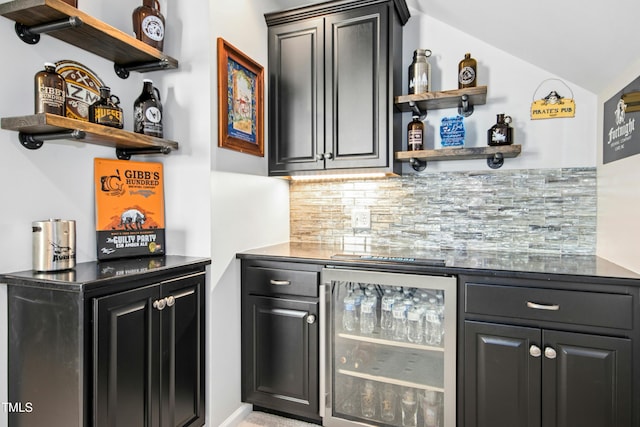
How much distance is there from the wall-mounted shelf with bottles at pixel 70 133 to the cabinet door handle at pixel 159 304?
2.40ft

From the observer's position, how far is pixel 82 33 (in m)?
1.56

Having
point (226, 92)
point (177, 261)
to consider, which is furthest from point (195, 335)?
point (226, 92)

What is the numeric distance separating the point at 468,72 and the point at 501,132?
39 centimetres

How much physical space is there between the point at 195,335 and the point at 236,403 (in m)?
0.57

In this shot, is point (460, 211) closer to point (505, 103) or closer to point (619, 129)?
point (505, 103)

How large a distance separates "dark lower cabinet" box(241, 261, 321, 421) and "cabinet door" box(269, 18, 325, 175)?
0.71 metres

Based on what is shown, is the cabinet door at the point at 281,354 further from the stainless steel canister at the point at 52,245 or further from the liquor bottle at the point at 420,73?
the liquor bottle at the point at 420,73

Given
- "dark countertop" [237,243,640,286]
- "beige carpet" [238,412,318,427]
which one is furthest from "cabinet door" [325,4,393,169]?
"beige carpet" [238,412,318,427]

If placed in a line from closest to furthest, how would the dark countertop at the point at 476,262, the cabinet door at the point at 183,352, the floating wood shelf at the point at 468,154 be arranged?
1. the dark countertop at the point at 476,262
2. the cabinet door at the point at 183,352
3. the floating wood shelf at the point at 468,154

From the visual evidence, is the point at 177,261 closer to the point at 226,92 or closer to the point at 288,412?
the point at 226,92

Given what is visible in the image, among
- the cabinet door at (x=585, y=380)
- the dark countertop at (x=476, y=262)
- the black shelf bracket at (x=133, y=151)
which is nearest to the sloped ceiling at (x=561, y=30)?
the dark countertop at (x=476, y=262)

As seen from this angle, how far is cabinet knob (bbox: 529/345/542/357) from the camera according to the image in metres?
1.57

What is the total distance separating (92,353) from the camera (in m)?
1.34

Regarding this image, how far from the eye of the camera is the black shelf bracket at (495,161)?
2.15m
